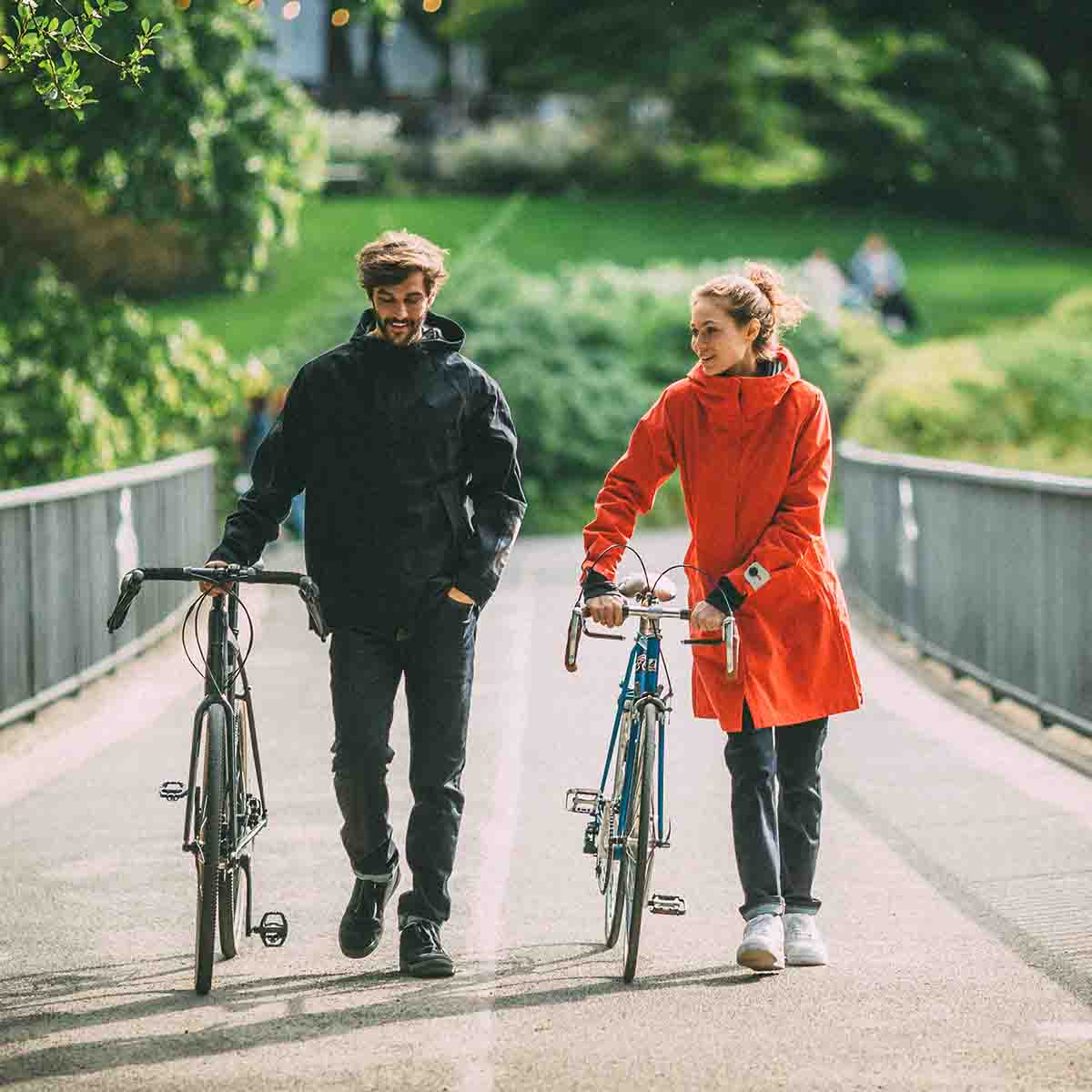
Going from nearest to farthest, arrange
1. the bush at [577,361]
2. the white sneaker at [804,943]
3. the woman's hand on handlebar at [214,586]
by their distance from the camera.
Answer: the woman's hand on handlebar at [214,586], the white sneaker at [804,943], the bush at [577,361]

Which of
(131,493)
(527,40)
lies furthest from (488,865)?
(527,40)

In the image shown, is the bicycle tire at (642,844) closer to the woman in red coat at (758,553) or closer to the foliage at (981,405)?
the woman in red coat at (758,553)

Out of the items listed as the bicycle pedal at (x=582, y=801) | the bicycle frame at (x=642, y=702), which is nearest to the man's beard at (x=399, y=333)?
the bicycle frame at (x=642, y=702)

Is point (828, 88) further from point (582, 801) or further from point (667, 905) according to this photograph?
point (667, 905)

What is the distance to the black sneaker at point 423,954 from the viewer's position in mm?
6016

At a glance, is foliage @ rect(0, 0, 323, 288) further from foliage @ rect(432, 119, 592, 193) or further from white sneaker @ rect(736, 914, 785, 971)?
foliage @ rect(432, 119, 592, 193)

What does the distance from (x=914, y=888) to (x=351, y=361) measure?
106 inches

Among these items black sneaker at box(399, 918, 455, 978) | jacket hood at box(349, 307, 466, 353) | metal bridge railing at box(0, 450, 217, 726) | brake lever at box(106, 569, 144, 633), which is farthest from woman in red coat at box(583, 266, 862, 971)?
metal bridge railing at box(0, 450, 217, 726)

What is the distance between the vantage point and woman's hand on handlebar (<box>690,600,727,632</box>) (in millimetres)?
5988

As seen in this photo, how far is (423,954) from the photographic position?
237 inches

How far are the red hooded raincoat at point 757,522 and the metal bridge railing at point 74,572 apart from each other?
525 centimetres

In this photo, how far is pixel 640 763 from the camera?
19.6 feet

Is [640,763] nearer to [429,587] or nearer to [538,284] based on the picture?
[429,587]

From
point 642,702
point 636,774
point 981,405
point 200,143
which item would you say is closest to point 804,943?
point 636,774
